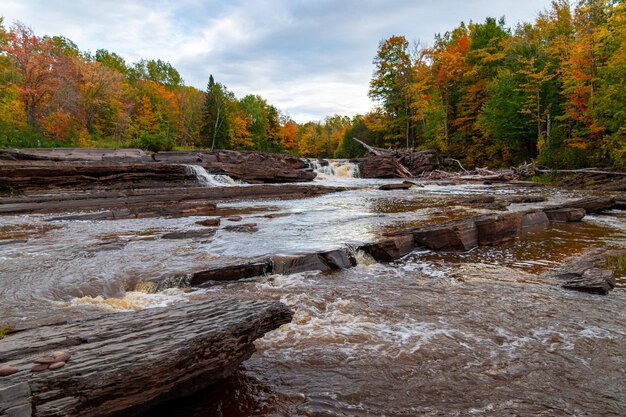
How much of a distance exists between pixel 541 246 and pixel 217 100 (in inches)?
2036

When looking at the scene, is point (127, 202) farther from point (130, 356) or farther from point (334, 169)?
point (334, 169)

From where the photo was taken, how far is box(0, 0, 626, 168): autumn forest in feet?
78.5

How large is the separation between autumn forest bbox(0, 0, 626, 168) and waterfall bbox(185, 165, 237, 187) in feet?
37.6

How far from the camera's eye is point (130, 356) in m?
2.33

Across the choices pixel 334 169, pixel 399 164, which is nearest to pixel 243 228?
pixel 334 169

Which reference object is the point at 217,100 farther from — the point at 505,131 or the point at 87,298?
the point at 87,298

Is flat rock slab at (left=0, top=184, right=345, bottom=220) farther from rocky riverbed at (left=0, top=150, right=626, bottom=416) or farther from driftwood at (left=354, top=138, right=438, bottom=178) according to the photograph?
driftwood at (left=354, top=138, right=438, bottom=178)

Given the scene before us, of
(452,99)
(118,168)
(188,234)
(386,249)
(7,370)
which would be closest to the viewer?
(7,370)

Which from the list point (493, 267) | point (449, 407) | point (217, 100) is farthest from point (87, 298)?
point (217, 100)

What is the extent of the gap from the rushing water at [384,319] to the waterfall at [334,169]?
2496cm

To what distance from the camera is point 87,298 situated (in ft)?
16.4

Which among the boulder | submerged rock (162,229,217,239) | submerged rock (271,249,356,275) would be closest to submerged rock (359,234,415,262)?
submerged rock (271,249,356,275)

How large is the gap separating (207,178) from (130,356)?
21692 mm

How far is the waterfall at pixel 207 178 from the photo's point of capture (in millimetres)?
22594
